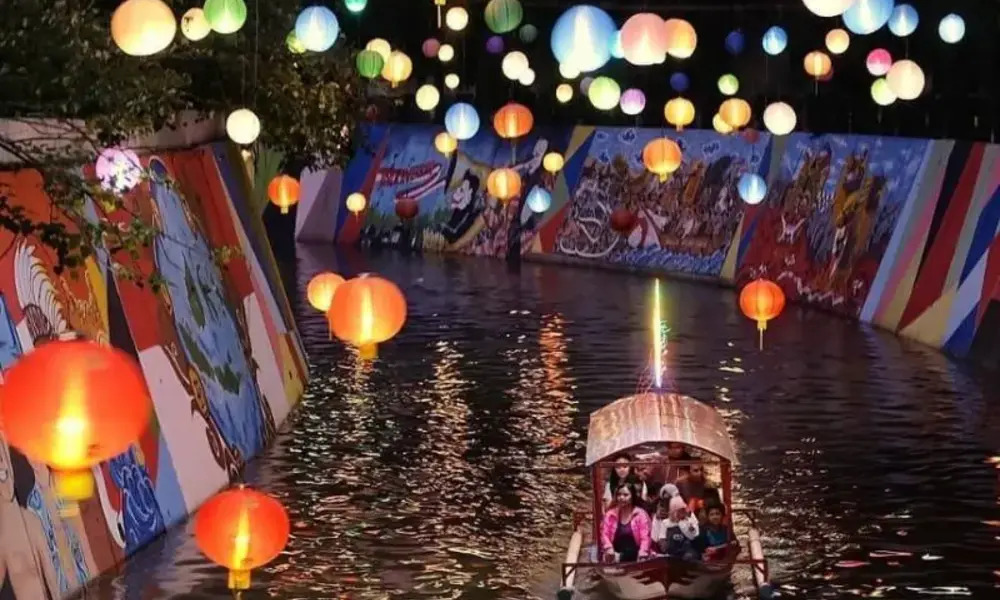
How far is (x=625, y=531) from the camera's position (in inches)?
524

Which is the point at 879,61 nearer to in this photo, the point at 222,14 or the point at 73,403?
the point at 222,14

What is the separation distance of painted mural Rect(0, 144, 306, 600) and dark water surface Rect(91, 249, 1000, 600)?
460mm

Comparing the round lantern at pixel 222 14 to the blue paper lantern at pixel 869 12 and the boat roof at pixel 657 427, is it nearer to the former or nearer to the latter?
the boat roof at pixel 657 427

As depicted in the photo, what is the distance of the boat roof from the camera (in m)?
13.4

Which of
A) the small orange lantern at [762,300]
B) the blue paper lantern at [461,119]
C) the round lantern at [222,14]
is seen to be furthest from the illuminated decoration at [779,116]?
the round lantern at [222,14]

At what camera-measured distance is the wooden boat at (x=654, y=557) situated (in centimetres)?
1276

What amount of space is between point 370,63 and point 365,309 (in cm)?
1039

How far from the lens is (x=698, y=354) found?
1005 inches

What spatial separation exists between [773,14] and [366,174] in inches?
571

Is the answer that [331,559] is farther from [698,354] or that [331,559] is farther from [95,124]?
[698,354]

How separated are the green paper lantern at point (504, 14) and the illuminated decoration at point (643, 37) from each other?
4.79m

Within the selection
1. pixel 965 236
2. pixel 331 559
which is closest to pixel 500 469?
pixel 331 559

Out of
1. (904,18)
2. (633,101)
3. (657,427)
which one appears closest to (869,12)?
(904,18)

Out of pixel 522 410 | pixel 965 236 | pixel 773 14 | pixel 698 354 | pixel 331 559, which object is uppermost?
pixel 773 14
